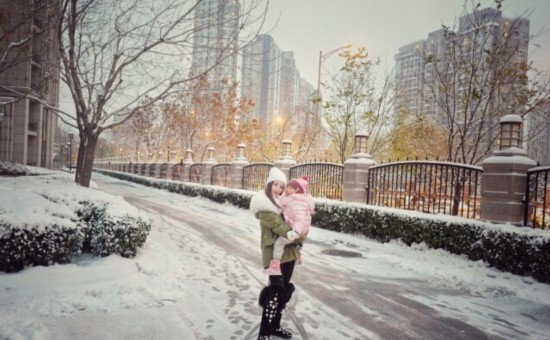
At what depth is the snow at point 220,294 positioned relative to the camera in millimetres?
3867

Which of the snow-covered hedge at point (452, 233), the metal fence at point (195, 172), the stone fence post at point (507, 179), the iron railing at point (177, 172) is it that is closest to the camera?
the snow-covered hedge at point (452, 233)

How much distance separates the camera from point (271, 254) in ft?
12.0

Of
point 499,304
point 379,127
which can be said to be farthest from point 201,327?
point 379,127

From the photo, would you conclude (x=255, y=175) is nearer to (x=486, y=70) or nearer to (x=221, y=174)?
(x=221, y=174)

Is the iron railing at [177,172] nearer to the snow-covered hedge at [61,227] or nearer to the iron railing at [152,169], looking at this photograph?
the iron railing at [152,169]

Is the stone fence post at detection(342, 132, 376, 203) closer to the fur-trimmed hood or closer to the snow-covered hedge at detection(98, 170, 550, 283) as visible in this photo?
the snow-covered hedge at detection(98, 170, 550, 283)

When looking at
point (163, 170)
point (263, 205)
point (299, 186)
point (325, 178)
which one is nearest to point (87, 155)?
point (325, 178)

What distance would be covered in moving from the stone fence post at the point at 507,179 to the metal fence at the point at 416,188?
939mm

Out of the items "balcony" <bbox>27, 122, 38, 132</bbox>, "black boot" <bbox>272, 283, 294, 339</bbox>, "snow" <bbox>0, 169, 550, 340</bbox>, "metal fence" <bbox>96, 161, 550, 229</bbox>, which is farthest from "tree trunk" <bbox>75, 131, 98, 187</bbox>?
"balcony" <bbox>27, 122, 38, 132</bbox>

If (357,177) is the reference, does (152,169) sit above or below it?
below

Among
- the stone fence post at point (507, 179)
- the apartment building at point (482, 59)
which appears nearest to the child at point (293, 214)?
the stone fence post at point (507, 179)

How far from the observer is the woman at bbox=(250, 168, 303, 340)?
352 centimetres

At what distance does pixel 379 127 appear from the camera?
58.0 ft

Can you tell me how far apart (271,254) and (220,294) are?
1.79 m
